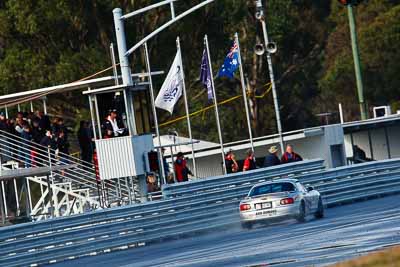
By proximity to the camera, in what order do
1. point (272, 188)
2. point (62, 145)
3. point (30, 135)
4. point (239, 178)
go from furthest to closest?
1. point (62, 145)
2. point (30, 135)
3. point (239, 178)
4. point (272, 188)

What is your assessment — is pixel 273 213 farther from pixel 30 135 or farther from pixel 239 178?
pixel 30 135

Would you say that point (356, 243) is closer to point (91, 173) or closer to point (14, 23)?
point (91, 173)

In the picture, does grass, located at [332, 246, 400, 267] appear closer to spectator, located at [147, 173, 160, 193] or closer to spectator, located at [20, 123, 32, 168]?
spectator, located at [147, 173, 160, 193]

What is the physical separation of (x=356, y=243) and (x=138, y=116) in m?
14.8

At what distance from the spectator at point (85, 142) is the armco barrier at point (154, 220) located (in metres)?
5.05

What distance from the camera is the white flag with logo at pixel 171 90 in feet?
122

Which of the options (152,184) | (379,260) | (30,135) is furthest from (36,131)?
(379,260)

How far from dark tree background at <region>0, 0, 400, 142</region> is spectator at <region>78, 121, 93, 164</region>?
1969cm

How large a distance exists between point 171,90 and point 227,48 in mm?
24828

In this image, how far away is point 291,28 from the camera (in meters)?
70.4

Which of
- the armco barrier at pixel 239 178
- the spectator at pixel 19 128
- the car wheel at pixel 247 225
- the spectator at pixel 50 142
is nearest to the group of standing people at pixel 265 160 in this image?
the armco barrier at pixel 239 178

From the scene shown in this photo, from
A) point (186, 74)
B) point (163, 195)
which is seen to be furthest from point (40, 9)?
point (163, 195)

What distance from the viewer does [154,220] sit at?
100 ft

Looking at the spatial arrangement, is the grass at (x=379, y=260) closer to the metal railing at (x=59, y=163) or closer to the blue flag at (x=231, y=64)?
the metal railing at (x=59, y=163)
